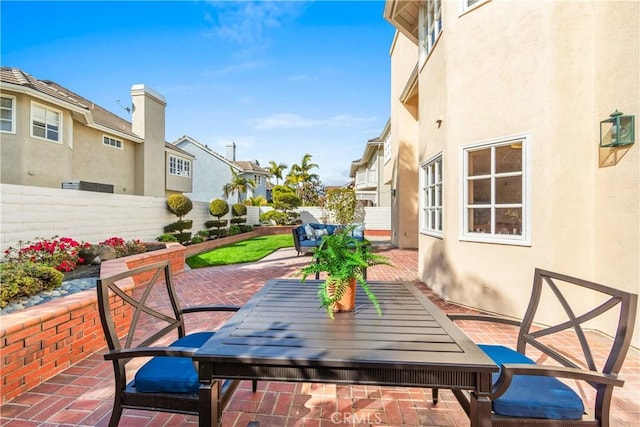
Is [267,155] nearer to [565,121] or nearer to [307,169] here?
[307,169]

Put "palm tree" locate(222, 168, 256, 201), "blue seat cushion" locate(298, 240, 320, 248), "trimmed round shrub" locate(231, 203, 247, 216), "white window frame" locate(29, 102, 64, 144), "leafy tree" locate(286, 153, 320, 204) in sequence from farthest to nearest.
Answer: "leafy tree" locate(286, 153, 320, 204), "palm tree" locate(222, 168, 256, 201), "trimmed round shrub" locate(231, 203, 247, 216), "white window frame" locate(29, 102, 64, 144), "blue seat cushion" locate(298, 240, 320, 248)

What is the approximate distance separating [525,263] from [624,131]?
2.08 metres

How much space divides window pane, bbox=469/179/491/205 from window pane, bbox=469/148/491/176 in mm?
153

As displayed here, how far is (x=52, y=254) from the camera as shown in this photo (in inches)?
229

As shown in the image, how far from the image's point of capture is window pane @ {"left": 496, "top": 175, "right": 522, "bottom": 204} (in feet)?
15.5

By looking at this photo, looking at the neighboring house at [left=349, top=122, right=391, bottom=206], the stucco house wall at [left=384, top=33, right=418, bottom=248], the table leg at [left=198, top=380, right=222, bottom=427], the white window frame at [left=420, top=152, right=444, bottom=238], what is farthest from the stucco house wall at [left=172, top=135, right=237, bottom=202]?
the table leg at [left=198, top=380, right=222, bottom=427]

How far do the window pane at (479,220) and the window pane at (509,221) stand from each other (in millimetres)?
153

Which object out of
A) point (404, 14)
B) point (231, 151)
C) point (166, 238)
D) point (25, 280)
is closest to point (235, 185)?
point (231, 151)

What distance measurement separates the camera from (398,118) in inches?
481

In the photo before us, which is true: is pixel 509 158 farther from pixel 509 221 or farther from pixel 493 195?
pixel 509 221

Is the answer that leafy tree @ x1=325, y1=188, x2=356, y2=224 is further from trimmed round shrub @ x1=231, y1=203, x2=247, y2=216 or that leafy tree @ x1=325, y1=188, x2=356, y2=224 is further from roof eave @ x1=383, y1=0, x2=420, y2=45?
roof eave @ x1=383, y1=0, x2=420, y2=45

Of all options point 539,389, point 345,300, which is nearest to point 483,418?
point 539,389

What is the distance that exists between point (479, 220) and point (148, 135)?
17.6 m

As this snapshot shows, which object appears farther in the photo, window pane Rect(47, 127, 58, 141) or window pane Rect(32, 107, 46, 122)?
window pane Rect(47, 127, 58, 141)
